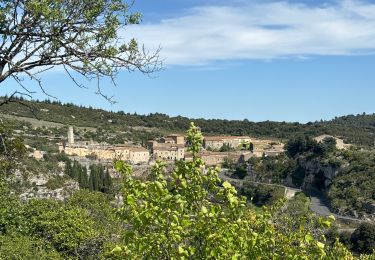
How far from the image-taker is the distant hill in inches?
5359

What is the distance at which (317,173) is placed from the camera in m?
94.7

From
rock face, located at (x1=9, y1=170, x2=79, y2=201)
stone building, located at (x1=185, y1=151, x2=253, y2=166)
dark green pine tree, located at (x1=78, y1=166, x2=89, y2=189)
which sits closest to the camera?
rock face, located at (x1=9, y1=170, x2=79, y2=201)

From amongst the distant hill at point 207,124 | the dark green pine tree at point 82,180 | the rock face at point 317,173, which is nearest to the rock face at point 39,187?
the dark green pine tree at point 82,180

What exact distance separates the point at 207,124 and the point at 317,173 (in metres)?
91.8

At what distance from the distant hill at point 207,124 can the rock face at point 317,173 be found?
80.5 feet

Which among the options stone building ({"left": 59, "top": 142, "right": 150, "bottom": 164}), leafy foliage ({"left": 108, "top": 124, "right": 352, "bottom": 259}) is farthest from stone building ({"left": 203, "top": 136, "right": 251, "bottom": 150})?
leafy foliage ({"left": 108, "top": 124, "right": 352, "bottom": 259})

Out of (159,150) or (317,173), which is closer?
(317,173)

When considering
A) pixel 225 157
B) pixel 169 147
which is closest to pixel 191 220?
pixel 225 157

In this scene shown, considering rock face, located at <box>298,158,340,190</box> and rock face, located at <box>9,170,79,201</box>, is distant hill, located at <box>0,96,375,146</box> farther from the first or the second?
rock face, located at <box>9,170,79,201</box>

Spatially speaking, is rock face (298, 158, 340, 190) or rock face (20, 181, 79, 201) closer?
rock face (20, 181, 79, 201)

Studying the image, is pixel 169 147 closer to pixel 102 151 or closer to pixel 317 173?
pixel 102 151

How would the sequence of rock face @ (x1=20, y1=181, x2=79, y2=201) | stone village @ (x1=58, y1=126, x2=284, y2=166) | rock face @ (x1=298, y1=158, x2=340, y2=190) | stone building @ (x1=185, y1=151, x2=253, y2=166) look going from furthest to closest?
stone building @ (x1=185, y1=151, x2=253, y2=166), stone village @ (x1=58, y1=126, x2=284, y2=166), rock face @ (x1=298, y1=158, x2=340, y2=190), rock face @ (x1=20, y1=181, x2=79, y2=201)

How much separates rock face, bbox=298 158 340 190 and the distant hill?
2452cm

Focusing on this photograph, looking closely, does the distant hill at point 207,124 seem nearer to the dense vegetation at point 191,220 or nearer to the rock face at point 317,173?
the rock face at point 317,173
